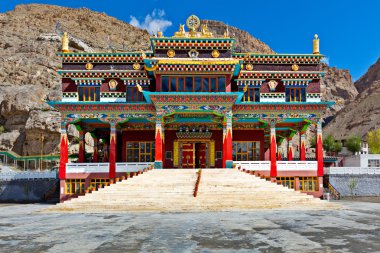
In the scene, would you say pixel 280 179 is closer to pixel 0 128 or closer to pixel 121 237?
pixel 121 237

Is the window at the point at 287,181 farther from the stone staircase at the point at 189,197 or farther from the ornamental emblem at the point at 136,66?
the ornamental emblem at the point at 136,66

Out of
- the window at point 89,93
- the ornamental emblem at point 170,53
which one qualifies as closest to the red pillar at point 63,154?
the window at point 89,93

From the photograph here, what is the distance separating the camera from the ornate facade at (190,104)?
110 ft

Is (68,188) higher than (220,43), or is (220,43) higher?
(220,43)

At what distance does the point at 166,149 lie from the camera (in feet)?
127

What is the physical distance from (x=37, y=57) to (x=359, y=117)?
116 m

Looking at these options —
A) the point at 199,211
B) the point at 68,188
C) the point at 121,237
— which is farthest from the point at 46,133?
the point at 121,237

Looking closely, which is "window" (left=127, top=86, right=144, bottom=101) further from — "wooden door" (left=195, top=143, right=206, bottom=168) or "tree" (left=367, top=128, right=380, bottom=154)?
"tree" (left=367, top=128, right=380, bottom=154)

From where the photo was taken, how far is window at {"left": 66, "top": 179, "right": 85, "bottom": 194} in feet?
111

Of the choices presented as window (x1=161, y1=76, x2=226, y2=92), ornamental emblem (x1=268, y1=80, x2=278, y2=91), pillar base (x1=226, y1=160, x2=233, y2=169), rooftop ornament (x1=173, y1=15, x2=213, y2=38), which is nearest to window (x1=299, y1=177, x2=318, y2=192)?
pillar base (x1=226, y1=160, x2=233, y2=169)

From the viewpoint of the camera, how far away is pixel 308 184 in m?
34.9

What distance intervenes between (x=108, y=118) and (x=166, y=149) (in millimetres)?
7512

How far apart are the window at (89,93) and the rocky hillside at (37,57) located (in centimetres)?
1466

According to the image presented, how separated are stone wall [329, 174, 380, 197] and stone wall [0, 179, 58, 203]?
29063 mm
